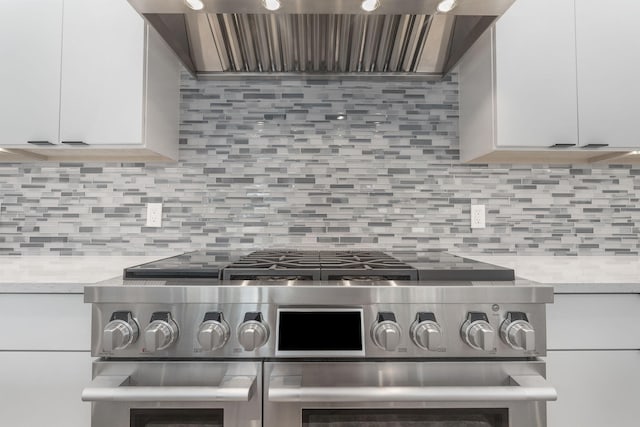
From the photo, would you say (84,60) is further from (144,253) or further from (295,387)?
(295,387)

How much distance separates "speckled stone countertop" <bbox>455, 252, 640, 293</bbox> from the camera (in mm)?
1088

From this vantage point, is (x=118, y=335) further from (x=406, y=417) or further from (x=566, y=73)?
(x=566, y=73)

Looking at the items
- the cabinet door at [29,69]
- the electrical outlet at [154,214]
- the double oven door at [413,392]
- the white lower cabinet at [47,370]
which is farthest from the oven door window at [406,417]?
the cabinet door at [29,69]

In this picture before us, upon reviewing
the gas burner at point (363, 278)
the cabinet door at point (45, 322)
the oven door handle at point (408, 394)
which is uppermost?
the gas burner at point (363, 278)

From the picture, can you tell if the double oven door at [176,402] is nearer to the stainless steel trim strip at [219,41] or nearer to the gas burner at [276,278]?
the gas burner at [276,278]

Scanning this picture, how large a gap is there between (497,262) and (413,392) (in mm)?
870

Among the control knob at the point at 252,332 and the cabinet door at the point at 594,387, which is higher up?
the control knob at the point at 252,332

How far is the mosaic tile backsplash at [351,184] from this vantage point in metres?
1.76

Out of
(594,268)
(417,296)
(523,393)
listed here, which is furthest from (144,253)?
(594,268)

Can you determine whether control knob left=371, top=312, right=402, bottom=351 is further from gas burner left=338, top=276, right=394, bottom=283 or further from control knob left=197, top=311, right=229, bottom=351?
control knob left=197, top=311, right=229, bottom=351

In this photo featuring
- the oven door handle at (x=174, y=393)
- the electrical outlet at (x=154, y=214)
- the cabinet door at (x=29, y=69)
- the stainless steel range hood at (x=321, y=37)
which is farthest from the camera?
the electrical outlet at (x=154, y=214)

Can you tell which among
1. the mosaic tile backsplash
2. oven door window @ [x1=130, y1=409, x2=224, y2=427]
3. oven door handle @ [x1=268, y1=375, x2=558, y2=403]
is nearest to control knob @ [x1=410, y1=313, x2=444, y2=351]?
oven door handle @ [x1=268, y1=375, x2=558, y2=403]

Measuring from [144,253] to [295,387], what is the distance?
3.83 ft

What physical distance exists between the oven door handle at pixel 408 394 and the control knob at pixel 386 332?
0.34ft
